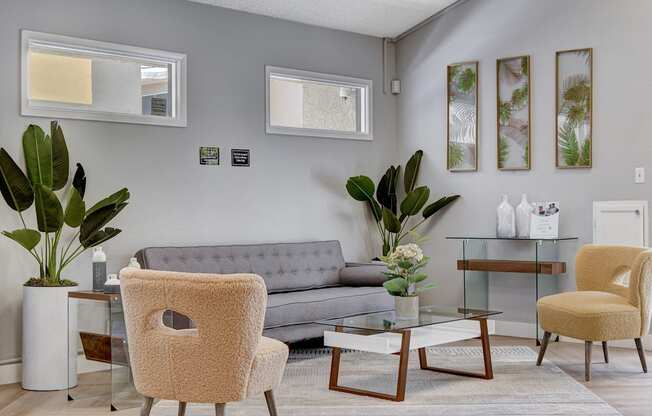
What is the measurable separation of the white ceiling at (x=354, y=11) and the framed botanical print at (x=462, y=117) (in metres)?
0.58

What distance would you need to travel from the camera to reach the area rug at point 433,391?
167 inches

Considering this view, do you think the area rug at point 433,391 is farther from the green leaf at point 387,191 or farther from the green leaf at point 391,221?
the green leaf at point 387,191

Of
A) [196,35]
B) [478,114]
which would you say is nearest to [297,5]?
[196,35]

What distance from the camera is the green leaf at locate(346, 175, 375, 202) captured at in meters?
6.91

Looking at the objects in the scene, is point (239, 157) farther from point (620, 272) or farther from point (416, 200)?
point (620, 272)

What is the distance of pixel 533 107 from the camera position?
21.5ft

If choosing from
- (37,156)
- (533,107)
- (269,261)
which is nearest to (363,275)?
(269,261)

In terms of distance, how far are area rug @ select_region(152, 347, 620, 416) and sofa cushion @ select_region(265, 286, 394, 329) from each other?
32cm

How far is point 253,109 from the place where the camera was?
21.1ft

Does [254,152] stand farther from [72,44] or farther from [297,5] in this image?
[72,44]

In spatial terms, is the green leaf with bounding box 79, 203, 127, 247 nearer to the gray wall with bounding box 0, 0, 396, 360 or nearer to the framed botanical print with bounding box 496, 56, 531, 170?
the gray wall with bounding box 0, 0, 396, 360

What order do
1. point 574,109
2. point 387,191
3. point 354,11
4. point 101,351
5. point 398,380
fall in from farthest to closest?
1. point 387,191
2. point 354,11
3. point 574,109
4. point 101,351
5. point 398,380

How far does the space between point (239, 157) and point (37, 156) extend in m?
1.74

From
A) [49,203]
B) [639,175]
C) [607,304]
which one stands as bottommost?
[607,304]
